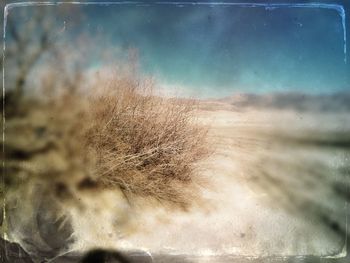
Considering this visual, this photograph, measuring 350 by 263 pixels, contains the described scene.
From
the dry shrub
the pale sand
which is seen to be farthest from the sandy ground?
the dry shrub

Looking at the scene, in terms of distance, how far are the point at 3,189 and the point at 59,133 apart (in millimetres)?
524

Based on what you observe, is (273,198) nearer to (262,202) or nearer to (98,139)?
(262,202)

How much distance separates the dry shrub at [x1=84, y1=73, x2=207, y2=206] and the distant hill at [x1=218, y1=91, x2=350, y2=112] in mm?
350

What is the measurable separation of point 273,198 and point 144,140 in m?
0.95

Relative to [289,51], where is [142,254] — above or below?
below

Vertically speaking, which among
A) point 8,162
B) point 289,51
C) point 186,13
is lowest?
point 8,162

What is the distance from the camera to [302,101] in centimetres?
205

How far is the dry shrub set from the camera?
207cm

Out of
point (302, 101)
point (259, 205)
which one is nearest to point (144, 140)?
point (259, 205)

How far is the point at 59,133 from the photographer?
6.78 ft

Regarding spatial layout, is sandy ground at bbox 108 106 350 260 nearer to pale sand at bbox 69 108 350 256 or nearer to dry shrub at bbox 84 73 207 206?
pale sand at bbox 69 108 350 256

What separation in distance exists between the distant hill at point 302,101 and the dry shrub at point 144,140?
0.35m

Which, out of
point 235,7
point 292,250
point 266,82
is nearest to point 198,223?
point 292,250

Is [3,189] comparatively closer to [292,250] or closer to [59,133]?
[59,133]
